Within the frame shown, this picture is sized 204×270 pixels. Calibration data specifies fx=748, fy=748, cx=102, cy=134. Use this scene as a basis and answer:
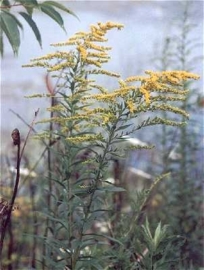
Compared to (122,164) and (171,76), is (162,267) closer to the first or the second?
(171,76)

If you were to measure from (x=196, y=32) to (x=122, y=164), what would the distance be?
84 cm

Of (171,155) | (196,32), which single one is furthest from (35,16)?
(171,155)

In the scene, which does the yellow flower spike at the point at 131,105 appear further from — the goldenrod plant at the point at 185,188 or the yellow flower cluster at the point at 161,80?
the goldenrod plant at the point at 185,188

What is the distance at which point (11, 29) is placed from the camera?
73.1 inches

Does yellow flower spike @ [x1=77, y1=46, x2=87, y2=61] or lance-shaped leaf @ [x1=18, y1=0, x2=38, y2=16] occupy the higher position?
lance-shaped leaf @ [x1=18, y1=0, x2=38, y2=16]

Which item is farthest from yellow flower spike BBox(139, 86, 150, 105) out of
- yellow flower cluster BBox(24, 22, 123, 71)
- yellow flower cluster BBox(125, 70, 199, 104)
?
yellow flower cluster BBox(24, 22, 123, 71)

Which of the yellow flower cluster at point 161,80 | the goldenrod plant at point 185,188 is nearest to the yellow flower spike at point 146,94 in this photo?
the yellow flower cluster at point 161,80

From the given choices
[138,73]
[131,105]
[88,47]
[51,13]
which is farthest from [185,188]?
[131,105]

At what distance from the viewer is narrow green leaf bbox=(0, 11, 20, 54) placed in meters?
1.85

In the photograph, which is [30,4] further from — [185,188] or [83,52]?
[185,188]

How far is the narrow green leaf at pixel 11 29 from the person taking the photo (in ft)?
6.06

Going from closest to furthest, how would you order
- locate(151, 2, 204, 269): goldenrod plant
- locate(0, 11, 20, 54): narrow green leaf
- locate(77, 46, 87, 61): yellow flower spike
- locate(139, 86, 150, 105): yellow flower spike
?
1. locate(139, 86, 150, 105): yellow flower spike
2. locate(77, 46, 87, 61): yellow flower spike
3. locate(0, 11, 20, 54): narrow green leaf
4. locate(151, 2, 204, 269): goldenrod plant

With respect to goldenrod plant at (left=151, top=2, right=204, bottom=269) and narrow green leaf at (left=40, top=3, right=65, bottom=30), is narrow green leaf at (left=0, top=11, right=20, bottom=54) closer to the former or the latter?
narrow green leaf at (left=40, top=3, right=65, bottom=30)

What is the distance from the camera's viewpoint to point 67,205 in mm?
1761
